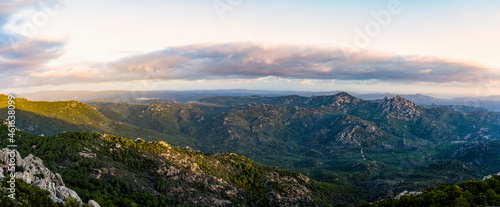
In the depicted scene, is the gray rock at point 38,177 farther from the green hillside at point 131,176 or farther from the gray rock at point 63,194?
the green hillside at point 131,176

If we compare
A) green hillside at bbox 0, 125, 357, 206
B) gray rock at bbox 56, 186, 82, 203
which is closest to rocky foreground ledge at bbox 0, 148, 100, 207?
gray rock at bbox 56, 186, 82, 203

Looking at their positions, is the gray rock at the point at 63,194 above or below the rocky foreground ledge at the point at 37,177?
below

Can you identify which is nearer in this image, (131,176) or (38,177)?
(38,177)

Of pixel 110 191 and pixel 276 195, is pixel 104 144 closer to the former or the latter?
pixel 110 191

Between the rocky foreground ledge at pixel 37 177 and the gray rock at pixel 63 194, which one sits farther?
the gray rock at pixel 63 194

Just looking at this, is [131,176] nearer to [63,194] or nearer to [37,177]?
[37,177]

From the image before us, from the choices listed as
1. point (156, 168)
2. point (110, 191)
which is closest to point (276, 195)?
point (156, 168)

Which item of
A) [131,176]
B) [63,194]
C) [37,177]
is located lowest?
[131,176]

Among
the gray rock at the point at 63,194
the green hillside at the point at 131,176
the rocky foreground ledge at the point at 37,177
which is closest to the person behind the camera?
the rocky foreground ledge at the point at 37,177

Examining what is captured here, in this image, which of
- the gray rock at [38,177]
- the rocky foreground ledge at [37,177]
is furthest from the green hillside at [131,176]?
the rocky foreground ledge at [37,177]

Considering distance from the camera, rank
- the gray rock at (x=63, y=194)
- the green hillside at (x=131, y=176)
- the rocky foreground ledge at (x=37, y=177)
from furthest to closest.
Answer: the green hillside at (x=131, y=176) → the gray rock at (x=63, y=194) → the rocky foreground ledge at (x=37, y=177)

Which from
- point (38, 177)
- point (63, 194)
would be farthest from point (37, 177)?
point (63, 194)
